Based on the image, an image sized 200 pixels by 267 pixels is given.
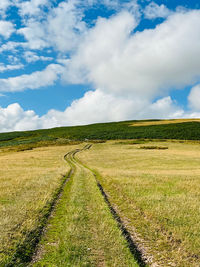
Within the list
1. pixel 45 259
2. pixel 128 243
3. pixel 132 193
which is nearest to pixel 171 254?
pixel 128 243

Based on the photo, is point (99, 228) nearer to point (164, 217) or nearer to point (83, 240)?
point (83, 240)

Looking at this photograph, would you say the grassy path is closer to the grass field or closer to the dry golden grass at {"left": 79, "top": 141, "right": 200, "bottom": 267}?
the grass field

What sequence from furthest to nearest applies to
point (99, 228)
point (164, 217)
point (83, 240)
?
1. point (164, 217)
2. point (99, 228)
3. point (83, 240)

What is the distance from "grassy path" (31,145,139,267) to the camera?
6434mm

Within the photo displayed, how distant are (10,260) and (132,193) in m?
10.4

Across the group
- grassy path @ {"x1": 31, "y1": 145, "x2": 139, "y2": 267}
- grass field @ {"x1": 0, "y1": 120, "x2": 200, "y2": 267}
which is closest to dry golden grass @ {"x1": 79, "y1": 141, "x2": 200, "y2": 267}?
grass field @ {"x1": 0, "y1": 120, "x2": 200, "y2": 267}

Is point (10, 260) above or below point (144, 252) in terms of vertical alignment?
above

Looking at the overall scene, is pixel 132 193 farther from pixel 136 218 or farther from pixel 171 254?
pixel 171 254

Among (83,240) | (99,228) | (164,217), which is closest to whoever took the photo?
(83,240)

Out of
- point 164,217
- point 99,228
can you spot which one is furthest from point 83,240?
point 164,217

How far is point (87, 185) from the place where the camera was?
18031 millimetres

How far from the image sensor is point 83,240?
25.4 feet

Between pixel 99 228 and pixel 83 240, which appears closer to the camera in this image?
pixel 83 240

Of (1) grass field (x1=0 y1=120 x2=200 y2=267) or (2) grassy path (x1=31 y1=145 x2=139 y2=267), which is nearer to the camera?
(2) grassy path (x1=31 y1=145 x2=139 y2=267)
